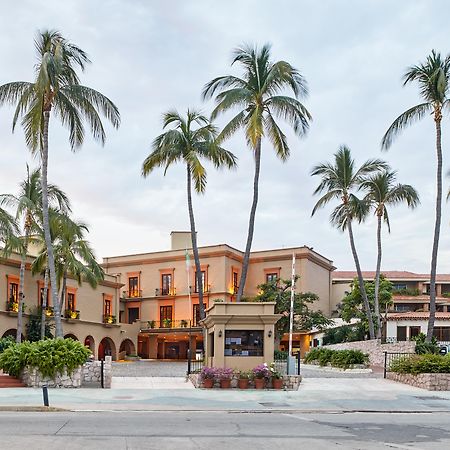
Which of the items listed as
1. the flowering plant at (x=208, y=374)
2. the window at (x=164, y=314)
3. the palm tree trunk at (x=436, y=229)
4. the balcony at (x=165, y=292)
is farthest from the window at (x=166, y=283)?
the flowering plant at (x=208, y=374)

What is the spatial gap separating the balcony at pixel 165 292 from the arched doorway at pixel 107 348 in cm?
709

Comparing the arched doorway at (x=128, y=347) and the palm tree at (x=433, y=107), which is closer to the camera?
the palm tree at (x=433, y=107)

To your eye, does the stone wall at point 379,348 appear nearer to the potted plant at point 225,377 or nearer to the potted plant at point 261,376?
the potted plant at point 261,376

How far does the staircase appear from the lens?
23812mm

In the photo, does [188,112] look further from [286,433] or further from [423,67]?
[286,433]

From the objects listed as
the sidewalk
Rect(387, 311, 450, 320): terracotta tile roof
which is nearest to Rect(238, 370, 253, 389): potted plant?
the sidewalk

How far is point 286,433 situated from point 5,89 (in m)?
20.7

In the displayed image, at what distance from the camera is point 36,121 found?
2816cm

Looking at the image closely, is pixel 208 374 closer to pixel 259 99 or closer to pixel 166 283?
pixel 259 99

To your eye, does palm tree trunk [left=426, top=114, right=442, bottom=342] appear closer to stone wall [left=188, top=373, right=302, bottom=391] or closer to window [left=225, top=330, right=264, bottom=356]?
stone wall [left=188, top=373, right=302, bottom=391]

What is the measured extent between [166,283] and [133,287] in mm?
3772

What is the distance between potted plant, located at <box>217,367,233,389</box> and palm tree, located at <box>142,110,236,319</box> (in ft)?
42.1

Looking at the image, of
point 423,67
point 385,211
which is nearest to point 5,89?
point 423,67

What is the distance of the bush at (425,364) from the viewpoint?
27.0 m
